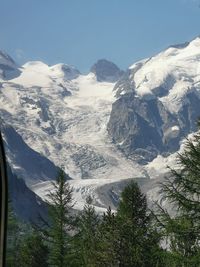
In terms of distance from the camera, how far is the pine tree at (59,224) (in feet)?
105

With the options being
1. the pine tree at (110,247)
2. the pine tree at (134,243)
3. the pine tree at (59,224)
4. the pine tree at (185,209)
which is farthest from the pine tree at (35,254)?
the pine tree at (185,209)

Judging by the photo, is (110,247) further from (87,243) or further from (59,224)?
(59,224)

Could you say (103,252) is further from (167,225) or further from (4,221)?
(4,221)

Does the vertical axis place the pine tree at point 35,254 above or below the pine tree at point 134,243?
above

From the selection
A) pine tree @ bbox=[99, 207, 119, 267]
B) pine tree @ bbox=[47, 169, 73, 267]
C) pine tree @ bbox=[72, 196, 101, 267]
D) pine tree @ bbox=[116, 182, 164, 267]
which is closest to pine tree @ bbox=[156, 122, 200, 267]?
pine tree @ bbox=[116, 182, 164, 267]

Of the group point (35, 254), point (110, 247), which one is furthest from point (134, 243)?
point (35, 254)

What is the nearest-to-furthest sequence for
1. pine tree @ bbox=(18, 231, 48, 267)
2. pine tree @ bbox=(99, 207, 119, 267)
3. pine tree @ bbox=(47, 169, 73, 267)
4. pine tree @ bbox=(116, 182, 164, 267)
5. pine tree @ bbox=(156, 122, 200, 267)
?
pine tree @ bbox=(156, 122, 200, 267) < pine tree @ bbox=(116, 182, 164, 267) < pine tree @ bbox=(99, 207, 119, 267) < pine tree @ bbox=(47, 169, 73, 267) < pine tree @ bbox=(18, 231, 48, 267)

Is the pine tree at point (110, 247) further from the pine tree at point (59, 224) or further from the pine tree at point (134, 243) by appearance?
the pine tree at point (59, 224)

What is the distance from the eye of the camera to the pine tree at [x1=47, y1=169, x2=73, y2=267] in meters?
32.0

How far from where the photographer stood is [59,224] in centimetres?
3291

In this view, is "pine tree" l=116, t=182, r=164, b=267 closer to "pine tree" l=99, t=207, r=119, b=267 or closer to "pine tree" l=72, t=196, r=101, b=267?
"pine tree" l=99, t=207, r=119, b=267

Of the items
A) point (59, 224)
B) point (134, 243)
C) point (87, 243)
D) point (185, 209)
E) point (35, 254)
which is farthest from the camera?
point (35, 254)

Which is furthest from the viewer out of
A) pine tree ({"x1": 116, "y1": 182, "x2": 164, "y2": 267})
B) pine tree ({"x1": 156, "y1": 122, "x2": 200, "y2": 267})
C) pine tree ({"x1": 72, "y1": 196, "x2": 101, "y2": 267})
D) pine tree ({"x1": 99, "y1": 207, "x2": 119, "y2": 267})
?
pine tree ({"x1": 72, "y1": 196, "x2": 101, "y2": 267})

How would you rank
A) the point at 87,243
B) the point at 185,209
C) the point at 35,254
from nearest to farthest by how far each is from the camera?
the point at 185,209
the point at 87,243
the point at 35,254
